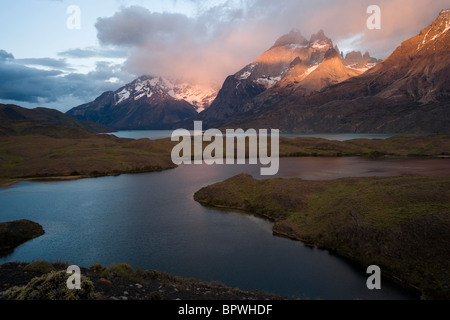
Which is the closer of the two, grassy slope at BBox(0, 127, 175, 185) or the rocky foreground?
the rocky foreground

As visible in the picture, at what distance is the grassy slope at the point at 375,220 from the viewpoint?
121 feet

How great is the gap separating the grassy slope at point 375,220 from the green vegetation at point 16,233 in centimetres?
3617

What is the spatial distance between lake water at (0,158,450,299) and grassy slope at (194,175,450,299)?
268 centimetres

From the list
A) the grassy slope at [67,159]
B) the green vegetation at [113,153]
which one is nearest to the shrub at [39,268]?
the green vegetation at [113,153]

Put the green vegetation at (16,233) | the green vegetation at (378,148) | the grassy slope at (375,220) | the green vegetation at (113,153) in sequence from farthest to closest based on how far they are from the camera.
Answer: the green vegetation at (378,148), the green vegetation at (113,153), the green vegetation at (16,233), the grassy slope at (375,220)

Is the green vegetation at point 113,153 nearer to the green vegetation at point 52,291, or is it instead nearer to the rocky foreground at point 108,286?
the rocky foreground at point 108,286

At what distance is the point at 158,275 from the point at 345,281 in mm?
21518

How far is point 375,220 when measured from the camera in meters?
46.1

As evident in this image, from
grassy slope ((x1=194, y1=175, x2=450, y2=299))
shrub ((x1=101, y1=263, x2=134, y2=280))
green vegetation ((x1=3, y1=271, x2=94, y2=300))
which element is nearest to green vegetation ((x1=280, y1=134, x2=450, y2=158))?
grassy slope ((x1=194, y1=175, x2=450, y2=299))

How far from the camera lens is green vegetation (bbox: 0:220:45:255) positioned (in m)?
50.5

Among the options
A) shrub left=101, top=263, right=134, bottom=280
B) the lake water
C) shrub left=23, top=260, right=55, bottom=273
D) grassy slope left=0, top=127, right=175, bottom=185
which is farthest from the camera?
grassy slope left=0, top=127, right=175, bottom=185

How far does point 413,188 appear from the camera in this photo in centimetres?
5362

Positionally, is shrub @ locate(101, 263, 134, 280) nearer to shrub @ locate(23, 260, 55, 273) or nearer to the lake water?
shrub @ locate(23, 260, 55, 273)
